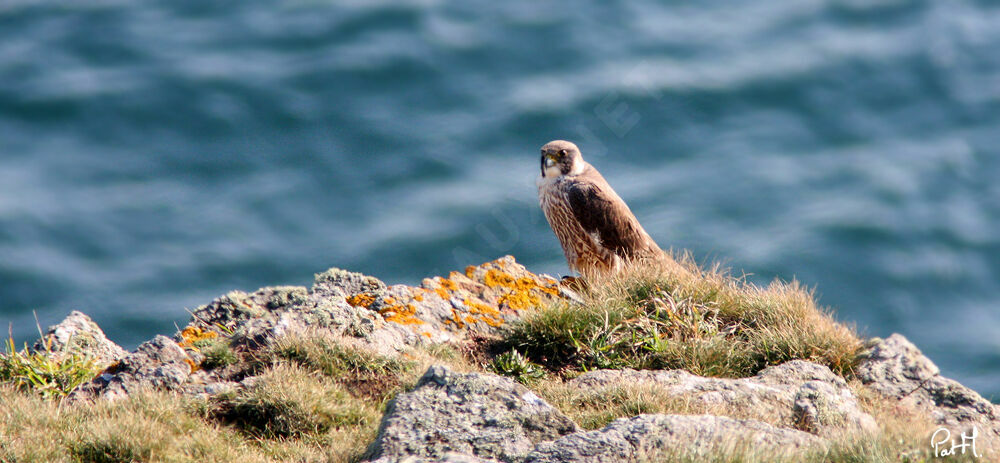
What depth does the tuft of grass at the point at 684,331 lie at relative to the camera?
6.05 m

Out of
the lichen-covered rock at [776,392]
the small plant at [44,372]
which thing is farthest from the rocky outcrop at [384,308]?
the lichen-covered rock at [776,392]

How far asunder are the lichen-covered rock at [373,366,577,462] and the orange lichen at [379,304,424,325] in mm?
1470

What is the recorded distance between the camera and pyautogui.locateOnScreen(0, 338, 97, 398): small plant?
5.61 metres

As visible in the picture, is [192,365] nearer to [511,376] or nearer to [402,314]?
[402,314]

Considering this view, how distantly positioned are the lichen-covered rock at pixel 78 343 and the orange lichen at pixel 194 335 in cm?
36

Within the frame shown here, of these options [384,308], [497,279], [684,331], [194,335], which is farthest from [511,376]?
[194,335]

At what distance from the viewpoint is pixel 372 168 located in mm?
17547

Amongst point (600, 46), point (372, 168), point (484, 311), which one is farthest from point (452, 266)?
point (484, 311)

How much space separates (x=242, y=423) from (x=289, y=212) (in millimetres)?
12015

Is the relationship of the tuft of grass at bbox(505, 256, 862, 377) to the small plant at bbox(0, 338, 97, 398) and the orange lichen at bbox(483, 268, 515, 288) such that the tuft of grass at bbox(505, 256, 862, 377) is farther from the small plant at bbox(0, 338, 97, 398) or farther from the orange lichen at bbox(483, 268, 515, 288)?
the small plant at bbox(0, 338, 97, 398)

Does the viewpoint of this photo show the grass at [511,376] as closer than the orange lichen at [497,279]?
Yes

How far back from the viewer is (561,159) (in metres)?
8.68
